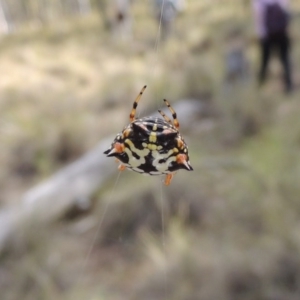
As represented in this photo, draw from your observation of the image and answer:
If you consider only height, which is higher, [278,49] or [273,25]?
[278,49]

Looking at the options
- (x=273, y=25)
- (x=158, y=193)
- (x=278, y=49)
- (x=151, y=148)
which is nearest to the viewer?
(x=151, y=148)

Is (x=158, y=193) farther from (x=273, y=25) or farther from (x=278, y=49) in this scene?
(x=278, y=49)

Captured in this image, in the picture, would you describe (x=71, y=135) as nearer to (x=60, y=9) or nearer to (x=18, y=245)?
(x=18, y=245)

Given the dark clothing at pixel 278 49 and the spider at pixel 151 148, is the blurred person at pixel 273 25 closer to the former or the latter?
the dark clothing at pixel 278 49

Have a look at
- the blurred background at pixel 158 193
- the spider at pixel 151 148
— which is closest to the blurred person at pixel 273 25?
the blurred background at pixel 158 193

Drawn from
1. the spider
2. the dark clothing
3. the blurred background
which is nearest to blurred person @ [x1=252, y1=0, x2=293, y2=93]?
the dark clothing

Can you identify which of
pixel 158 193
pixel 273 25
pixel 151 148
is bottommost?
pixel 151 148

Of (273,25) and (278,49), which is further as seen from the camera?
(278,49)

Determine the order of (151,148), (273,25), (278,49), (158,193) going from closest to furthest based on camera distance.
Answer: (151,148) → (158,193) → (273,25) → (278,49)

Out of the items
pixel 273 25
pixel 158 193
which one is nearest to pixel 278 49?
pixel 273 25
